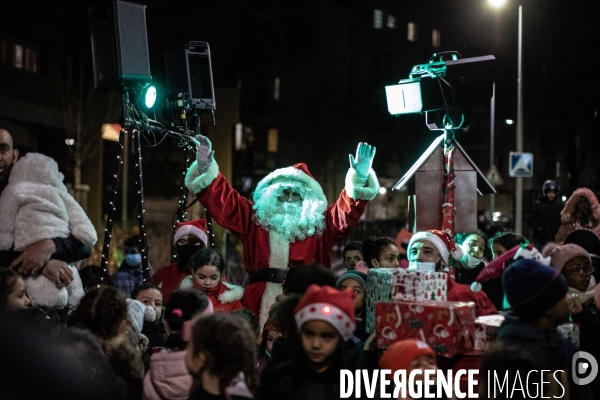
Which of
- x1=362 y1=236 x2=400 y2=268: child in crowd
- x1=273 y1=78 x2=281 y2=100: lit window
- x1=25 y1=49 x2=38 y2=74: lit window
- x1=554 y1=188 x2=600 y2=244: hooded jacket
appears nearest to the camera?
x1=362 y1=236 x2=400 y2=268: child in crowd

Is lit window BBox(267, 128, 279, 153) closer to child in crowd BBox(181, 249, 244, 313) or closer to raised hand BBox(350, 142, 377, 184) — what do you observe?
raised hand BBox(350, 142, 377, 184)

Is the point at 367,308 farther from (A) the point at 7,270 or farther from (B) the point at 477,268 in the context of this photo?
(B) the point at 477,268

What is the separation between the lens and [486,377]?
12.7 ft

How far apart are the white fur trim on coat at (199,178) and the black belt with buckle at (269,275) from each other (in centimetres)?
87

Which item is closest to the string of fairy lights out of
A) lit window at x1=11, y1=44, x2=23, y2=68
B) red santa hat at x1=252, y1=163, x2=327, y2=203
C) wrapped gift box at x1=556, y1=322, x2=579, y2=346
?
red santa hat at x1=252, y1=163, x2=327, y2=203

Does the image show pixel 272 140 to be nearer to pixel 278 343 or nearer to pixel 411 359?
pixel 278 343

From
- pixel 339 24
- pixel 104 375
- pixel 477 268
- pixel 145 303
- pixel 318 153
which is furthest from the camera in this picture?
pixel 339 24

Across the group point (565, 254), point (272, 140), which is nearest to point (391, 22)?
point (272, 140)

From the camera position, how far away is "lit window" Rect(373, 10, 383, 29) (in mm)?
46844

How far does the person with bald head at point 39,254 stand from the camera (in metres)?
4.66

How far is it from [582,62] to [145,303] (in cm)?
1941

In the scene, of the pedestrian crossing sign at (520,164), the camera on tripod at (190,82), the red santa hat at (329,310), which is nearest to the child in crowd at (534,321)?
the red santa hat at (329,310)

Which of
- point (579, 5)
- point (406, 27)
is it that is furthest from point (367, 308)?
point (406, 27)

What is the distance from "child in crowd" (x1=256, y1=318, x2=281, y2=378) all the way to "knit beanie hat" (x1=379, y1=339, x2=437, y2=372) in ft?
3.32
